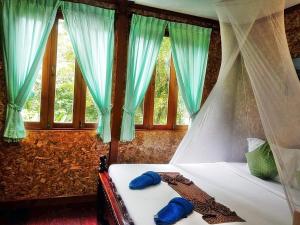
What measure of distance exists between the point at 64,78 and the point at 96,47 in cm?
57

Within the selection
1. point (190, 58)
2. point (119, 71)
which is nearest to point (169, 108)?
point (190, 58)

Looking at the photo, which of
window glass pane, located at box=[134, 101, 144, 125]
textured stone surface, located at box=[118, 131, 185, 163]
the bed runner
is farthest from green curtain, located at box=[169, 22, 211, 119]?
the bed runner

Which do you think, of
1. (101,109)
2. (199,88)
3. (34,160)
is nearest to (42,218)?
(34,160)

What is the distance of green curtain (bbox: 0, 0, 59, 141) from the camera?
3010 millimetres

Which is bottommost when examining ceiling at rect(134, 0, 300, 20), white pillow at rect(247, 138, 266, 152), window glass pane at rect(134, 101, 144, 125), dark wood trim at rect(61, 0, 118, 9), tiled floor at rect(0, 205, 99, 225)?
tiled floor at rect(0, 205, 99, 225)

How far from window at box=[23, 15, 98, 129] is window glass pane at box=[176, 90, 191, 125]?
128 cm

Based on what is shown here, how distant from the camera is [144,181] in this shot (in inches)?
90.2

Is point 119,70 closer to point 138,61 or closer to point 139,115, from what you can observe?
point 138,61

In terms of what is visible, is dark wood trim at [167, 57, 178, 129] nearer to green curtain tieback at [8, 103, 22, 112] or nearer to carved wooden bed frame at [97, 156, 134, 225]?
carved wooden bed frame at [97, 156, 134, 225]

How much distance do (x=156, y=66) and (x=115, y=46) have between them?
66 centimetres

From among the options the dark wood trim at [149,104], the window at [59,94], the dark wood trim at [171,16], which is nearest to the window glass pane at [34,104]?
the window at [59,94]

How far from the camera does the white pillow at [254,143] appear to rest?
10.2 feet

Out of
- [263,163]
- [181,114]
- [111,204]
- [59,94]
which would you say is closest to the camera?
[111,204]

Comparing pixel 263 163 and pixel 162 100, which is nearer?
pixel 263 163
